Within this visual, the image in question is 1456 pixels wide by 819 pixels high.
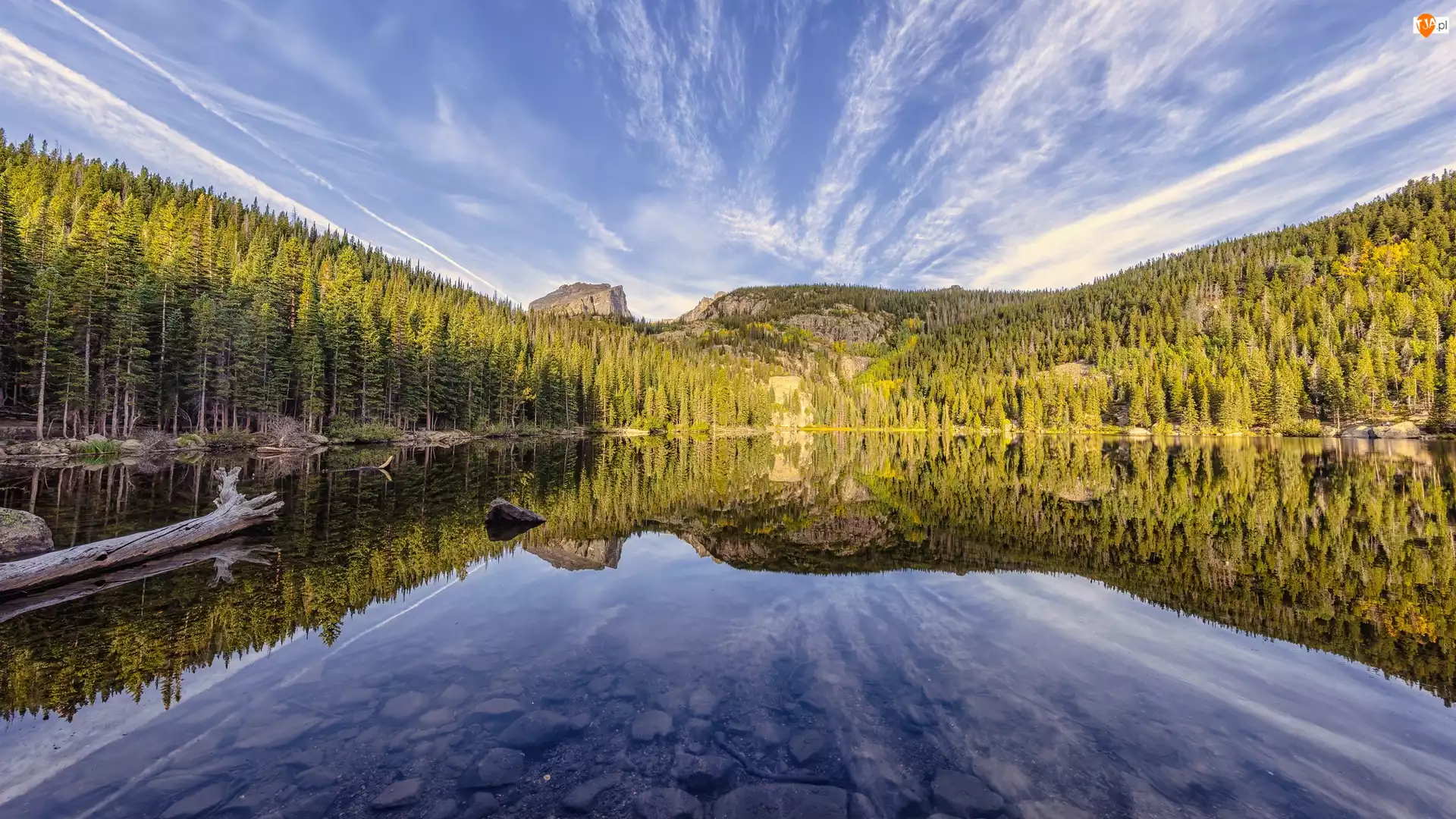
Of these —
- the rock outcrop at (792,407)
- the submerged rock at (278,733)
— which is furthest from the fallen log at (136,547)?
the rock outcrop at (792,407)

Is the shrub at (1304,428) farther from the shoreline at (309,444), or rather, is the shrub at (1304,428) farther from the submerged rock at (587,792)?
the submerged rock at (587,792)

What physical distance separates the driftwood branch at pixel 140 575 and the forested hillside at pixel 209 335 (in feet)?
140

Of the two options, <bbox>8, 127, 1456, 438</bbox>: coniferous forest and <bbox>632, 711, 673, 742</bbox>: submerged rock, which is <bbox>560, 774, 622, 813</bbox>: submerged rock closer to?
<bbox>632, 711, 673, 742</bbox>: submerged rock

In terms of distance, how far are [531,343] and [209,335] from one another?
58.5 meters

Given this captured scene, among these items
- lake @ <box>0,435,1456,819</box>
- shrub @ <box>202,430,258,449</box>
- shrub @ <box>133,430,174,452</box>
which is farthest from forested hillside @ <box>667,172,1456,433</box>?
shrub @ <box>133,430,174,452</box>

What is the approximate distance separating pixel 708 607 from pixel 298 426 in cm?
5581

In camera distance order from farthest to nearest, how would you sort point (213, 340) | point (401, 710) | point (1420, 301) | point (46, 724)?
point (1420, 301)
point (213, 340)
point (401, 710)
point (46, 724)

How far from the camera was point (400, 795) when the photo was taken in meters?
4.75

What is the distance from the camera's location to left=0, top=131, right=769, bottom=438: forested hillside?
40.1 m

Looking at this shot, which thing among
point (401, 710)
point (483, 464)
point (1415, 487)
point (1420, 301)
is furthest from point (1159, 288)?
point (401, 710)

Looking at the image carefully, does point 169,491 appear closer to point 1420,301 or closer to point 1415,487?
point 1415,487

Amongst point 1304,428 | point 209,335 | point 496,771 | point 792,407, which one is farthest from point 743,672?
point 792,407

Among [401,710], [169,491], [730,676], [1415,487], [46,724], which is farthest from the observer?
Answer: [1415,487]

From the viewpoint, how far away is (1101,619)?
971 cm
